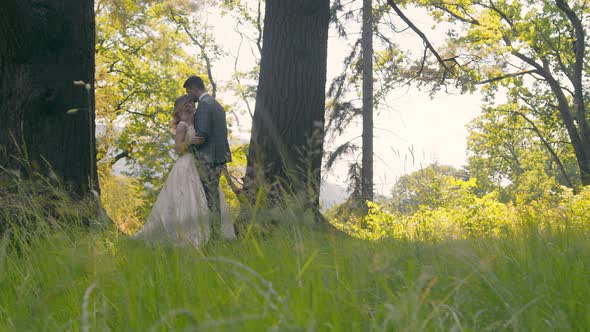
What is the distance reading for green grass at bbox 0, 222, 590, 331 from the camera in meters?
1.31

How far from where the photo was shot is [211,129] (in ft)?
18.5

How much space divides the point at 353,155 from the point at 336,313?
14559 mm

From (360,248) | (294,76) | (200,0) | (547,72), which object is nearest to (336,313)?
(360,248)

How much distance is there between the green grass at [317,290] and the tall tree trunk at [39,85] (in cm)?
244

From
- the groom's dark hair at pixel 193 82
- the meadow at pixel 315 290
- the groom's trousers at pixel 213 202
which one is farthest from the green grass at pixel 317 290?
the groom's dark hair at pixel 193 82

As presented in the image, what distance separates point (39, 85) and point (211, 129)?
5.77ft

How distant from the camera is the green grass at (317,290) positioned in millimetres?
1306

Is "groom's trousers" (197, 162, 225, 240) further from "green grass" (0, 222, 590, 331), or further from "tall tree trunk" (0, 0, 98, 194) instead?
"tall tree trunk" (0, 0, 98, 194)

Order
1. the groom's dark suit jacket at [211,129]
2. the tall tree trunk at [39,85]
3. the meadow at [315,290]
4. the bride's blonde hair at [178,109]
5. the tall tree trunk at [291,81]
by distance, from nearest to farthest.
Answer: the meadow at [315,290]
the tall tree trunk at [39,85]
the groom's dark suit jacket at [211,129]
the tall tree trunk at [291,81]
the bride's blonde hair at [178,109]

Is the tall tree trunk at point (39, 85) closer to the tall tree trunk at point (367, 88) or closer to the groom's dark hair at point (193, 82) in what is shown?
the groom's dark hair at point (193, 82)

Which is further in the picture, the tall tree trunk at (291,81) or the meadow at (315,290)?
the tall tree trunk at (291,81)

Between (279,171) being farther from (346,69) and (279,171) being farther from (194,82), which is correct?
(346,69)

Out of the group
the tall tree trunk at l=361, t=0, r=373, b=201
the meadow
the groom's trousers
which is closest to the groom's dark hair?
→ the groom's trousers

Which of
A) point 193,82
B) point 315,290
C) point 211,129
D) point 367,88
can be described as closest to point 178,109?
point 193,82
